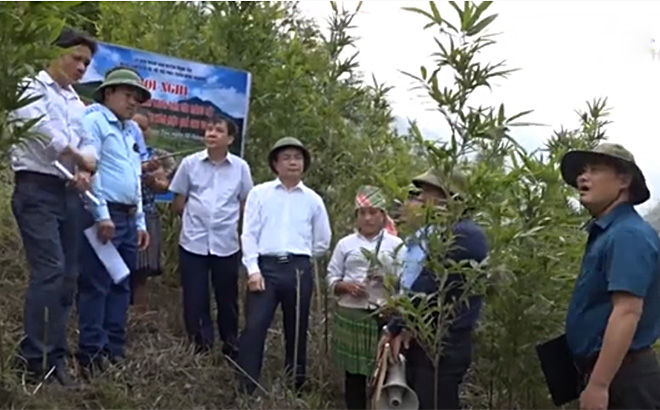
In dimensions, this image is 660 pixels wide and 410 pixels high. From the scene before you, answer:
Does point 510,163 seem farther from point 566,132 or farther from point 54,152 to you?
point 54,152

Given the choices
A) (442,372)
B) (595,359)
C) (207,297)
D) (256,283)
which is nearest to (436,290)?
(442,372)

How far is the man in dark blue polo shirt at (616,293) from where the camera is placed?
3.87 m

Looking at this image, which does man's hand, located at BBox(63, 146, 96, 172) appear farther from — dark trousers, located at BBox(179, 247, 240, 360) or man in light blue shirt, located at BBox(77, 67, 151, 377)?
dark trousers, located at BBox(179, 247, 240, 360)

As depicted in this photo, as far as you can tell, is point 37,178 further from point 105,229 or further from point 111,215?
point 111,215

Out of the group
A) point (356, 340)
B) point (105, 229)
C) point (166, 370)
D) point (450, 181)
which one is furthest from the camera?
point (166, 370)

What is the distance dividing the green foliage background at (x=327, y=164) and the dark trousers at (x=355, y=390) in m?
0.23

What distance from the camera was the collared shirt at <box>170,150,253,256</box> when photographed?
623 cm

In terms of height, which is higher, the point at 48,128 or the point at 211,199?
the point at 48,128

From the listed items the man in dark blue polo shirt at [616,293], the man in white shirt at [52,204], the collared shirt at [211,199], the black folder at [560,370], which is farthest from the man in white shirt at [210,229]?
the man in dark blue polo shirt at [616,293]

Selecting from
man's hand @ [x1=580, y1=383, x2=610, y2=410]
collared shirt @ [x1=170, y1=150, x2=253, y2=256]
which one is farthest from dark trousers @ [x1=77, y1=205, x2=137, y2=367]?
man's hand @ [x1=580, y1=383, x2=610, y2=410]

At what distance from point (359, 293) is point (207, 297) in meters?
1.01

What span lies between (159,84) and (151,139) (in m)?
0.37

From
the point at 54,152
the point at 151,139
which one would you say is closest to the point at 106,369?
the point at 54,152

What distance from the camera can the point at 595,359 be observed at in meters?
4.12
